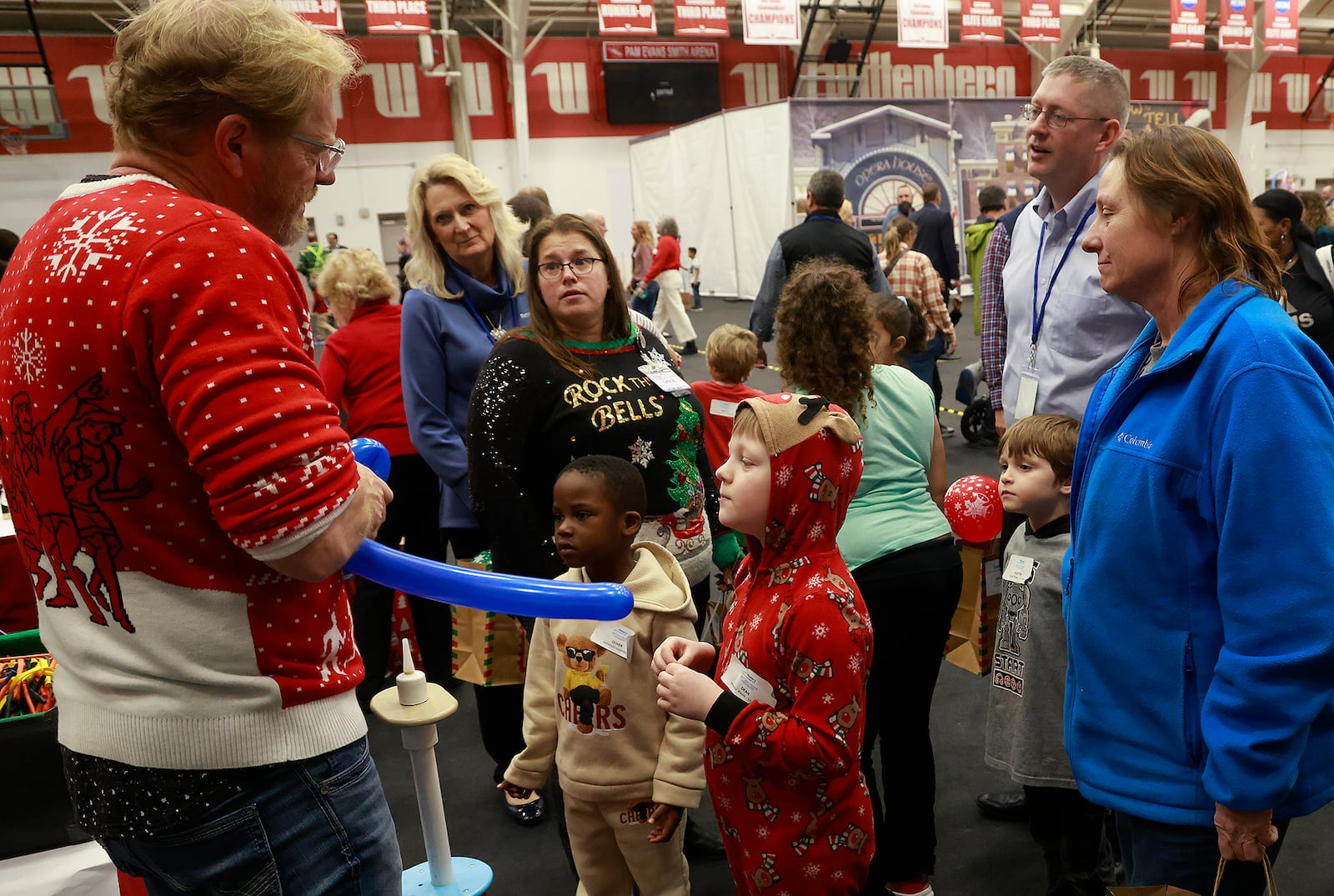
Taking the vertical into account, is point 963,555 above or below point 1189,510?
below

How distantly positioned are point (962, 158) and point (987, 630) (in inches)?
613

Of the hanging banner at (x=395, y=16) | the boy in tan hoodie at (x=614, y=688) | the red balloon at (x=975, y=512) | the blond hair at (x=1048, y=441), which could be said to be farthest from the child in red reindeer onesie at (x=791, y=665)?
the hanging banner at (x=395, y=16)

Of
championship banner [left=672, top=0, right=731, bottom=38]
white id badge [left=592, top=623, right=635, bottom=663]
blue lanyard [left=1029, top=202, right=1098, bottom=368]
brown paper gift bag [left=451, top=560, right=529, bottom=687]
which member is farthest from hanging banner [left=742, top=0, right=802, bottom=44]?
white id badge [left=592, top=623, right=635, bottom=663]

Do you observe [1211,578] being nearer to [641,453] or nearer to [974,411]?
[641,453]

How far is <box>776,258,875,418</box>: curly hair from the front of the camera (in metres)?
2.21

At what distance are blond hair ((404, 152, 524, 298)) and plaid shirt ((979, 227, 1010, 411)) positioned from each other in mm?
1567

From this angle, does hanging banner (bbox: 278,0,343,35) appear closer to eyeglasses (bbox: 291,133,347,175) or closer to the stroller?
the stroller

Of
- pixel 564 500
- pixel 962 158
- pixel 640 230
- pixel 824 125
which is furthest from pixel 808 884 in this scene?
pixel 962 158

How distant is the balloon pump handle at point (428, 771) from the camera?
236 centimetres

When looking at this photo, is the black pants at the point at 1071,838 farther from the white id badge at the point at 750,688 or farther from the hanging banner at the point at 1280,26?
the hanging banner at the point at 1280,26

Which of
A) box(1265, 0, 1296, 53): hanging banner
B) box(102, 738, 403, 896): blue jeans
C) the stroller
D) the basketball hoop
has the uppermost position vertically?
box(1265, 0, 1296, 53): hanging banner

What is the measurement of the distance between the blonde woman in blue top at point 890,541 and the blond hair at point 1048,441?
198mm

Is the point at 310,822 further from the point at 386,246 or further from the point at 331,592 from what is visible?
the point at 386,246

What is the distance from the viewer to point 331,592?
45.1 inches
